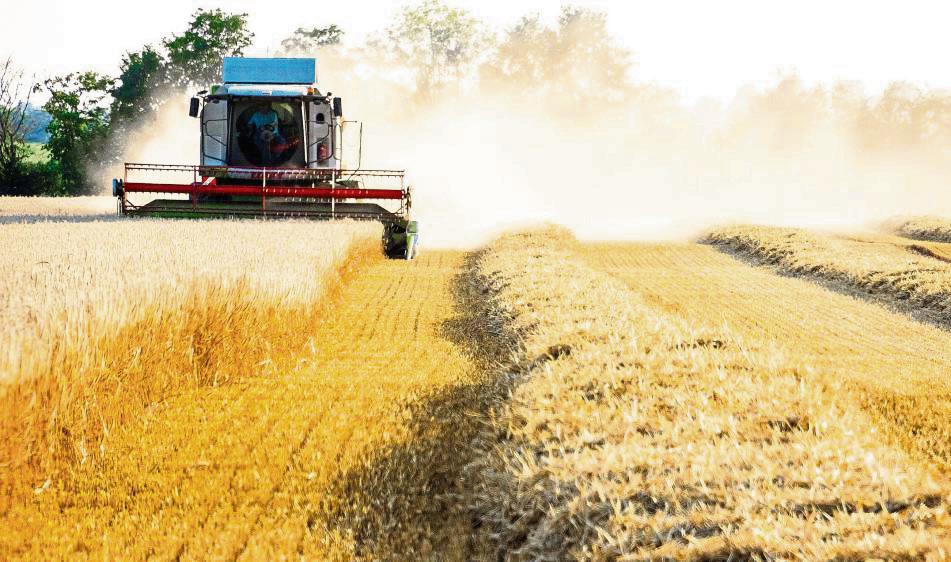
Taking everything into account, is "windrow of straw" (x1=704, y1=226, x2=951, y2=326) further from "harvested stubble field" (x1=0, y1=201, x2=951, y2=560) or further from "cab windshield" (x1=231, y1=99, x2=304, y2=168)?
"cab windshield" (x1=231, y1=99, x2=304, y2=168)

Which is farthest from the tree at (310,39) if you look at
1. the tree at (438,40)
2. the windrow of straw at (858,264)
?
the windrow of straw at (858,264)

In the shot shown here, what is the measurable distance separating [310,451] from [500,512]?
1.25 m

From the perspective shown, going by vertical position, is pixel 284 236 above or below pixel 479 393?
above

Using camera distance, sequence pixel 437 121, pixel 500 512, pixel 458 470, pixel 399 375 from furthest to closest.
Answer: pixel 437 121
pixel 399 375
pixel 458 470
pixel 500 512

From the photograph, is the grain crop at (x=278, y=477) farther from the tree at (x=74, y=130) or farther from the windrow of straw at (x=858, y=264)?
the tree at (x=74, y=130)

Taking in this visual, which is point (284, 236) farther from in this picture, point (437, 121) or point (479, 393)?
point (437, 121)

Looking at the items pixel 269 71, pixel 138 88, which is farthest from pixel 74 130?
pixel 269 71

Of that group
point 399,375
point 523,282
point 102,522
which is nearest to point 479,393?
point 399,375

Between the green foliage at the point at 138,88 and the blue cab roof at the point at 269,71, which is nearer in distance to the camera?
the blue cab roof at the point at 269,71

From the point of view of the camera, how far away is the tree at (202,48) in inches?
1827

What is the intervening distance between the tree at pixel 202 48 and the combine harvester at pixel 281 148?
3312 cm

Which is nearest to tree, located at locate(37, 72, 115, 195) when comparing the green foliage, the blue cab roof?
the green foliage

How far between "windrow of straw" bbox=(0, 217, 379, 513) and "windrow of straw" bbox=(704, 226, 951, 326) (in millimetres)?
6925

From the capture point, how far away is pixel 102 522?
3.71m
